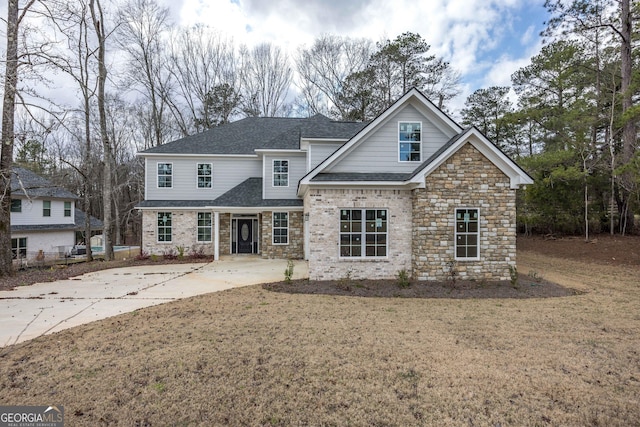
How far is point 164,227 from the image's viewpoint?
16547 millimetres

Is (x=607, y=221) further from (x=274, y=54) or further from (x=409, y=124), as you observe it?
(x=274, y=54)

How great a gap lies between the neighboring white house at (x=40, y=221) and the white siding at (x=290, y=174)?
14313mm

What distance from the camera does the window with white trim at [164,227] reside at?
16531 millimetres

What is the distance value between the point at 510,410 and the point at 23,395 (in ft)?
17.3

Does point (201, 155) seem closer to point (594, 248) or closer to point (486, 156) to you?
point (486, 156)

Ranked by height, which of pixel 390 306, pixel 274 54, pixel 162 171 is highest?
pixel 274 54

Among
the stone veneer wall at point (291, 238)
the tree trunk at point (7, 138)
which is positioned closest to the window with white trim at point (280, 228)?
the stone veneer wall at point (291, 238)

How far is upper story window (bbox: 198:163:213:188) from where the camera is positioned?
1731 centimetres

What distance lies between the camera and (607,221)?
2016cm

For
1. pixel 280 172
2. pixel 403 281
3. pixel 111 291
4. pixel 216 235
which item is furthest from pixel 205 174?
pixel 403 281

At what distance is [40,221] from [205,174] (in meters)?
14.5

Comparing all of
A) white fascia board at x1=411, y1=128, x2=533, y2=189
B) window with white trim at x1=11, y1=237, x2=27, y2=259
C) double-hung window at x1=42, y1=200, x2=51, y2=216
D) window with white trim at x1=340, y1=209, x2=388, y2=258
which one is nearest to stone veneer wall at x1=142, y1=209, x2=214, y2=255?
window with white trim at x1=340, y1=209, x2=388, y2=258

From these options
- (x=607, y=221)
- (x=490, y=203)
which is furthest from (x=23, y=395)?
(x=607, y=221)

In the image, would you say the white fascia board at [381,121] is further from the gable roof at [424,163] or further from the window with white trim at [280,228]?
the window with white trim at [280,228]
